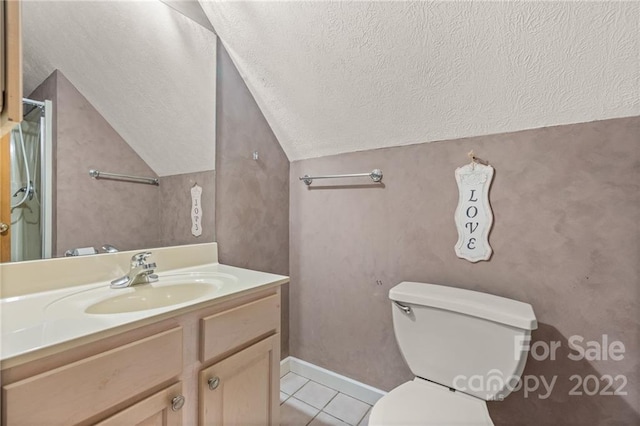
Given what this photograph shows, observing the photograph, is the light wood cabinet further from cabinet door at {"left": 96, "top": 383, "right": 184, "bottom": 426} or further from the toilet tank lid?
the toilet tank lid

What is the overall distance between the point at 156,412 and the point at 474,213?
1.35 metres

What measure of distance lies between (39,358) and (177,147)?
1003mm

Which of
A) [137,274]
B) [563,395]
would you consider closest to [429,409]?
[563,395]

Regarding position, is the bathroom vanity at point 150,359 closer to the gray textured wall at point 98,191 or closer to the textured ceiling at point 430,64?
the gray textured wall at point 98,191

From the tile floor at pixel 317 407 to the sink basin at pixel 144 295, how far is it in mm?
877

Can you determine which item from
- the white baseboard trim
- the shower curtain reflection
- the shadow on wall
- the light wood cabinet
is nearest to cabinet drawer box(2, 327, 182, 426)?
the light wood cabinet

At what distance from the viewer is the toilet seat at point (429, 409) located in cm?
91

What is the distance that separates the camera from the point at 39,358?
0.56 metres

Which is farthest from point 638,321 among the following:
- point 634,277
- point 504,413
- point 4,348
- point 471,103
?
point 4,348

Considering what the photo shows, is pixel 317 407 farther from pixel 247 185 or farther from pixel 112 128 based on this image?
pixel 112 128

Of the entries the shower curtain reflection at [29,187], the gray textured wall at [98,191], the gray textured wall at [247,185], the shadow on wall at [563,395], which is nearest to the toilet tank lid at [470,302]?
the shadow on wall at [563,395]

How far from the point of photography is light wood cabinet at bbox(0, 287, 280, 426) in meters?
0.57

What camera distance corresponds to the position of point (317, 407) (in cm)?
154

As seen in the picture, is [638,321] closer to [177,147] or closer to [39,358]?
[39,358]
